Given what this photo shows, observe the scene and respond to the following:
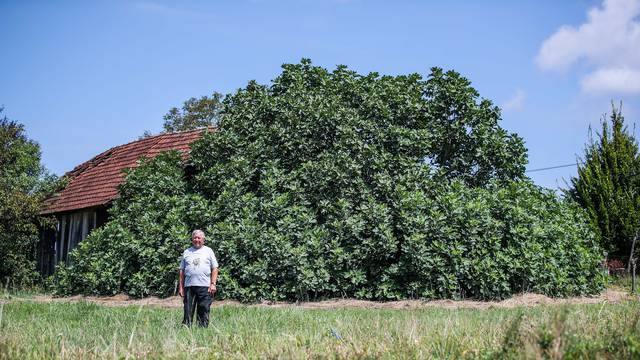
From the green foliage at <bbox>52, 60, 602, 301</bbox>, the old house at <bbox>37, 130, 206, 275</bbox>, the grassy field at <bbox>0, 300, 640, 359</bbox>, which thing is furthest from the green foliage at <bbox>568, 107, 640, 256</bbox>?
the grassy field at <bbox>0, 300, 640, 359</bbox>

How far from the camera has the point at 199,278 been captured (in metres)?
10.3

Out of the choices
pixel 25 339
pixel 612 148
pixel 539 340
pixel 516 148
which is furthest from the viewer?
pixel 612 148

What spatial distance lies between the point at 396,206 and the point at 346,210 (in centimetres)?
120

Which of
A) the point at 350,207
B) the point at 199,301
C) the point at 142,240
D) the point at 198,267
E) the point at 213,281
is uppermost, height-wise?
the point at 350,207

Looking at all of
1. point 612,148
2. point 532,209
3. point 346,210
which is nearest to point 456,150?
point 532,209

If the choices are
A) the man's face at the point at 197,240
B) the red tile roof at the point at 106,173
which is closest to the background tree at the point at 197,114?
the red tile roof at the point at 106,173

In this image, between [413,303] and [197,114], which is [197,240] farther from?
[197,114]

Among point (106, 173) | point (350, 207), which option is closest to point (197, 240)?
point (350, 207)

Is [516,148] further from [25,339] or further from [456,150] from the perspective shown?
[25,339]

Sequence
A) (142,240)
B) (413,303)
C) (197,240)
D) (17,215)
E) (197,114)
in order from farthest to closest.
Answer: (197,114) → (17,215) → (142,240) → (413,303) → (197,240)

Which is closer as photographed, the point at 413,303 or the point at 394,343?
the point at 394,343

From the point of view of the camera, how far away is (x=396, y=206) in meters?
16.1

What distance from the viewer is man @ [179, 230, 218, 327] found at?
10.3 m

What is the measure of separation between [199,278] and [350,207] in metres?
6.67
